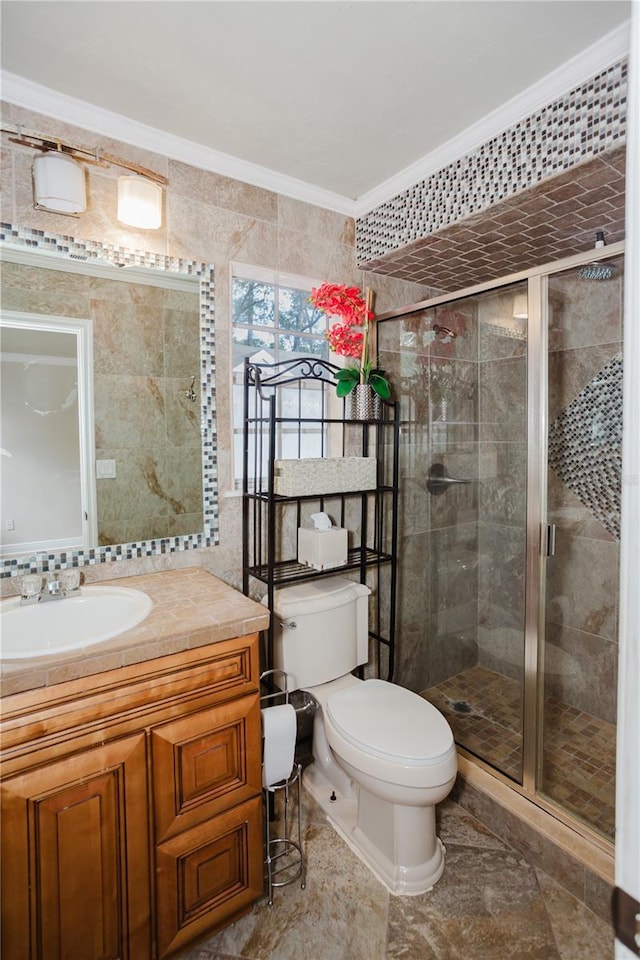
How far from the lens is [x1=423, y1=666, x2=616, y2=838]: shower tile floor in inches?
66.6

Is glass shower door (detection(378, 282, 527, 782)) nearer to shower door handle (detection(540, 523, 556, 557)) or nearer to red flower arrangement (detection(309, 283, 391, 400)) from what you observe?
shower door handle (detection(540, 523, 556, 557))

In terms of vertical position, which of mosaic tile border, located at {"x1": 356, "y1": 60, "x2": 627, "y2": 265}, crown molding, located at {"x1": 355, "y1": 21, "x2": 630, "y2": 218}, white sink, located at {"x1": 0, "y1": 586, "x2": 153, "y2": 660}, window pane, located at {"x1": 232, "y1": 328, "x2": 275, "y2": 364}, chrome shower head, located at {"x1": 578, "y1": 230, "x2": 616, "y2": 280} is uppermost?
crown molding, located at {"x1": 355, "y1": 21, "x2": 630, "y2": 218}

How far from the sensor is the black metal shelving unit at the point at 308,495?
1960mm

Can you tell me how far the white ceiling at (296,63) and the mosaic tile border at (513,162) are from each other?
79 mm

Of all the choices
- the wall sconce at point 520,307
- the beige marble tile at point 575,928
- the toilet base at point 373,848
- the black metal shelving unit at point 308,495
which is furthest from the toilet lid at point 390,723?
the wall sconce at point 520,307

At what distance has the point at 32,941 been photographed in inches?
43.0

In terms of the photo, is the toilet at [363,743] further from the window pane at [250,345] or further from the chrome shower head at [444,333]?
the chrome shower head at [444,333]

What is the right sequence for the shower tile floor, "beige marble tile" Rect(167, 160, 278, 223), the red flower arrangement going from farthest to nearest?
the red flower arrangement
"beige marble tile" Rect(167, 160, 278, 223)
the shower tile floor

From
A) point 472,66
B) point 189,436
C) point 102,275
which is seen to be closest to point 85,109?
point 102,275

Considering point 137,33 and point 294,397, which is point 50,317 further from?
point 294,397

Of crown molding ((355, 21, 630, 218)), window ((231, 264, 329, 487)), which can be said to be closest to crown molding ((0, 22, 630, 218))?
crown molding ((355, 21, 630, 218))

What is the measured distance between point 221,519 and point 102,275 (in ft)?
3.15

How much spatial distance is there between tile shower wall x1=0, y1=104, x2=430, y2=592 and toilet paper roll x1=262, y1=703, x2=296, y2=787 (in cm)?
58

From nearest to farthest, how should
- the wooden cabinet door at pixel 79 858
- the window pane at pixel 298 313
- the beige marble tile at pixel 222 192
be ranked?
the wooden cabinet door at pixel 79 858, the beige marble tile at pixel 222 192, the window pane at pixel 298 313
